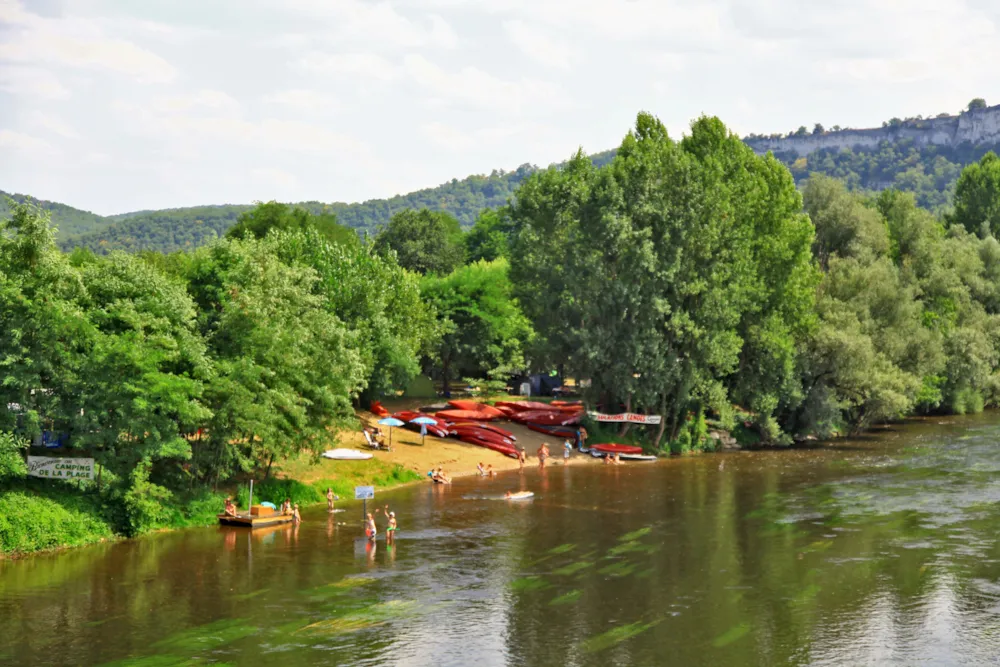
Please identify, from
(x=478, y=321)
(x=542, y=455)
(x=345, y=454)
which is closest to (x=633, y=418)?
(x=542, y=455)

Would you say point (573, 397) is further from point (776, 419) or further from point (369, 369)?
point (369, 369)

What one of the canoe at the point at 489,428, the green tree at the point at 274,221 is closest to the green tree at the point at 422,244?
the green tree at the point at 274,221

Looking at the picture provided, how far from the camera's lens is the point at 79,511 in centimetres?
5188

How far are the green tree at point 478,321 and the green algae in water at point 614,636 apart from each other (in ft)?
234

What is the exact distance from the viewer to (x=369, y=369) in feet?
262

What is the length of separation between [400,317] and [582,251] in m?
16.6

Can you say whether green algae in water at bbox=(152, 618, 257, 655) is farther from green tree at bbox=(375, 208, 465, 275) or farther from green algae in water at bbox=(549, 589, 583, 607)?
green tree at bbox=(375, 208, 465, 275)

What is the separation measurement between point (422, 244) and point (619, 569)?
114 m

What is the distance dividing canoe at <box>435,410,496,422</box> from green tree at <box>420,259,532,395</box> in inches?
828

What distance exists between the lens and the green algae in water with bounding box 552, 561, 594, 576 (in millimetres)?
47119

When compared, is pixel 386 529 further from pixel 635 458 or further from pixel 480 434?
pixel 635 458

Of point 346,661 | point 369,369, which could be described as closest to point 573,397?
point 369,369

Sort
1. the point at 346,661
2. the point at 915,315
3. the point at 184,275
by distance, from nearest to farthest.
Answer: the point at 346,661, the point at 184,275, the point at 915,315

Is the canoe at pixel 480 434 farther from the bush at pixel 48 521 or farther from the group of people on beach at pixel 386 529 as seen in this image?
the bush at pixel 48 521
